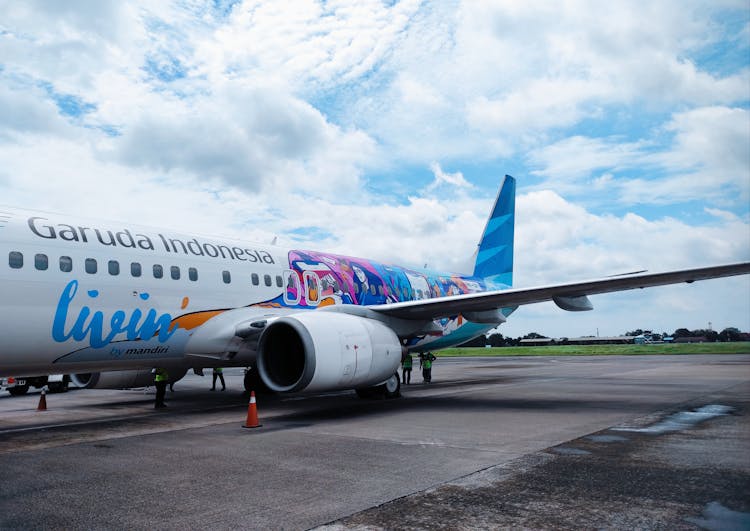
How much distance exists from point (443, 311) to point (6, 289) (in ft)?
27.8

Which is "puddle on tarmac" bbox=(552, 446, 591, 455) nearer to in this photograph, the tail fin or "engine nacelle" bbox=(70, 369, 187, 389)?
"engine nacelle" bbox=(70, 369, 187, 389)

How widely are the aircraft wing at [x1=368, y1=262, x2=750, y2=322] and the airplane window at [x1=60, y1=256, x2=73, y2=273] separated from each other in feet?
19.9

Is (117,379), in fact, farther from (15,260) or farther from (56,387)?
(56,387)

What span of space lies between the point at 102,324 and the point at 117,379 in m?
5.17

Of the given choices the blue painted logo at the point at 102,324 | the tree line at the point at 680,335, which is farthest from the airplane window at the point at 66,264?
the tree line at the point at 680,335

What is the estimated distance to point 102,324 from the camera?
372 inches

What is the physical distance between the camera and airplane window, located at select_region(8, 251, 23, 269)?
27.9 feet

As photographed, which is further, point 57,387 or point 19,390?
point 57,387

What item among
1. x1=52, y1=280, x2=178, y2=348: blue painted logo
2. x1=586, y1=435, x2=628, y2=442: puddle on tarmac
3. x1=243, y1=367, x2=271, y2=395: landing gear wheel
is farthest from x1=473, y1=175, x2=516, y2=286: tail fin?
x1=586, y1=435, x2=628, y2=442: puddle on tarmac

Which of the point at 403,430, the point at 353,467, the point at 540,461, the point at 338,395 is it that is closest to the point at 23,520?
the point at 353,467

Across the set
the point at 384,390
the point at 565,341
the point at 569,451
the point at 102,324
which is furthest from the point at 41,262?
the point at 565,341

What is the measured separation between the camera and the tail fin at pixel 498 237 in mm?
22677

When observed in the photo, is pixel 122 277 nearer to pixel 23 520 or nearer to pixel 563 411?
pixel 23 520

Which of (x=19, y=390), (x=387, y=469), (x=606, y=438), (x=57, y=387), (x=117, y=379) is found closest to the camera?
(x=387, y=469)
